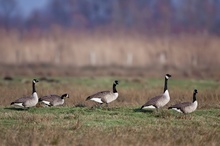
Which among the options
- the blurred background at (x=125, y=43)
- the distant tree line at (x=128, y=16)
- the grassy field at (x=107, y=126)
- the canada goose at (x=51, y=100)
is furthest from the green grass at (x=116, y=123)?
the distant tree line at (x=128, y=16)

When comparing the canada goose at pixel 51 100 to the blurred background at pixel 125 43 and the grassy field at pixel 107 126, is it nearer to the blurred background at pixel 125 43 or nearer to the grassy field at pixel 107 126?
the grassy field at pixel 107 126

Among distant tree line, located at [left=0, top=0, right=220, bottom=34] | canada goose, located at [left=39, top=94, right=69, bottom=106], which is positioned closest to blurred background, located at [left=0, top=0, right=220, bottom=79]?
distant tree line, located at [left=0, top=0, right=220, bottom=34]

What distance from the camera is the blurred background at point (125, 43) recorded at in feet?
128

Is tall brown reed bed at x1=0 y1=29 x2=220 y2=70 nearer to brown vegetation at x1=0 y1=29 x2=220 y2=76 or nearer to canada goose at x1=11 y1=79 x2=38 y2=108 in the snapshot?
brown vegetation at x1=0 y1=29 x2=220 y2=76

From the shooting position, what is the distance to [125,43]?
44750 millimetres

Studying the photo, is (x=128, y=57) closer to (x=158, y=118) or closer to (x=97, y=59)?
(x=97, y=59)

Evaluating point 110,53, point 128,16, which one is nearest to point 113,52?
point 110,53

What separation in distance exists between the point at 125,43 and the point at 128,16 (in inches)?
652

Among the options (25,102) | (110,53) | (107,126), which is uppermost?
(110,53)

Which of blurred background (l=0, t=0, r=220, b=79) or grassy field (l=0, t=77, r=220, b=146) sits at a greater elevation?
blurred background (l=0, t=0, r=220, b=79)

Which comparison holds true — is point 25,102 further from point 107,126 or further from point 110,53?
point 110,53

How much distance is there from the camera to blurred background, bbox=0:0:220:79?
128 ft

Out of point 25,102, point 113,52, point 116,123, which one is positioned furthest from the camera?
point 113,52

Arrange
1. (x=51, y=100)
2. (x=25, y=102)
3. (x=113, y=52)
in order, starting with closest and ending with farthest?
1. (x=25, y=102)
2. (x=51, y=100)
3. (x=113, y=52)
